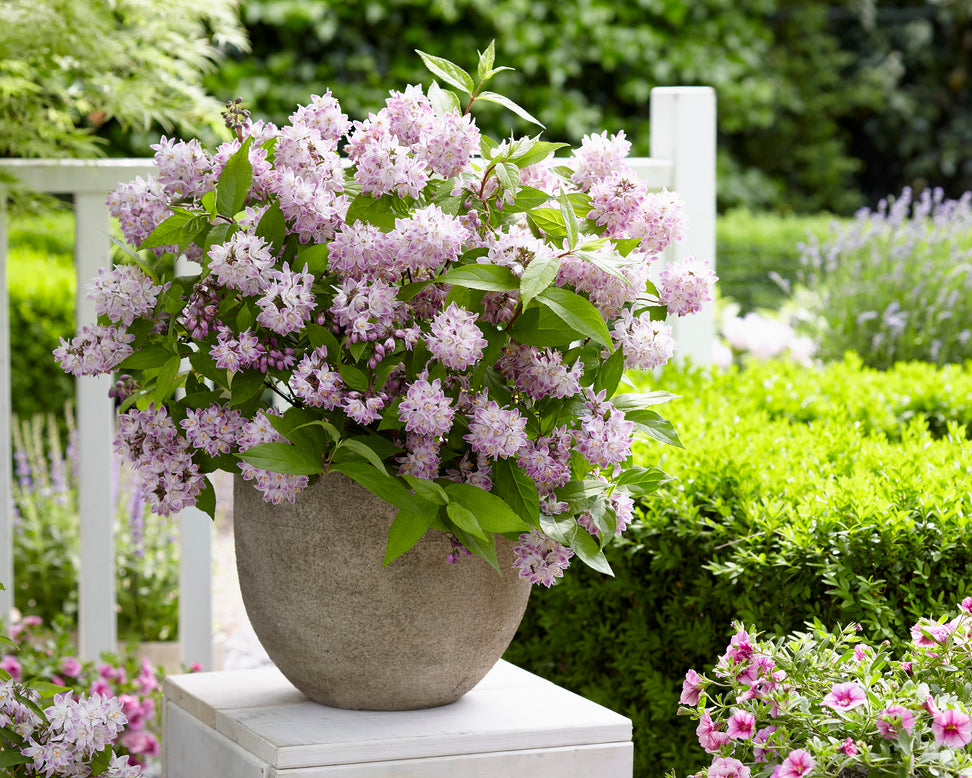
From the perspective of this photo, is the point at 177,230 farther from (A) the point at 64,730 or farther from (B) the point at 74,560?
(B) the point at 74,560

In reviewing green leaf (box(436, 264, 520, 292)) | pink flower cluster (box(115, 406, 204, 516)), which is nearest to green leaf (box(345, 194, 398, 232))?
green leaf (box(436, 264, 520, 292))

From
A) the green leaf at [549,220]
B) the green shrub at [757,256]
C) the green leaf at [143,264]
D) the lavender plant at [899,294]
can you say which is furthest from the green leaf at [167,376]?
the green shrub at [757,256]

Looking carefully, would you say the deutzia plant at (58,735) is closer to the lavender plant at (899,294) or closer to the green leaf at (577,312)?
the green leaf at (577,312)

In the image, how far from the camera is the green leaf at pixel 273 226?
126 cm

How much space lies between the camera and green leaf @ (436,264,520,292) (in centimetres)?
118

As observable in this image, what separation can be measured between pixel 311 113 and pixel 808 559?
94 centimetres

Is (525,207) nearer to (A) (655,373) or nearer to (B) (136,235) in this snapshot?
(B) (136,235)

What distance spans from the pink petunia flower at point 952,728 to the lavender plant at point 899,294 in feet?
9.31

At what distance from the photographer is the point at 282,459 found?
3.92 feet

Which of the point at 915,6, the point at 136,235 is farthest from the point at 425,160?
the point at 915,6

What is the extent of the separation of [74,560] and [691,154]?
7.27 feet

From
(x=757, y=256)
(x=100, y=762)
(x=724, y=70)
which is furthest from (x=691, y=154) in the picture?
(x=724, y=70)

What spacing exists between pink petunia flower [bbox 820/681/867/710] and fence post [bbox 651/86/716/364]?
63.9 inches

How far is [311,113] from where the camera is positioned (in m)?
1.32
